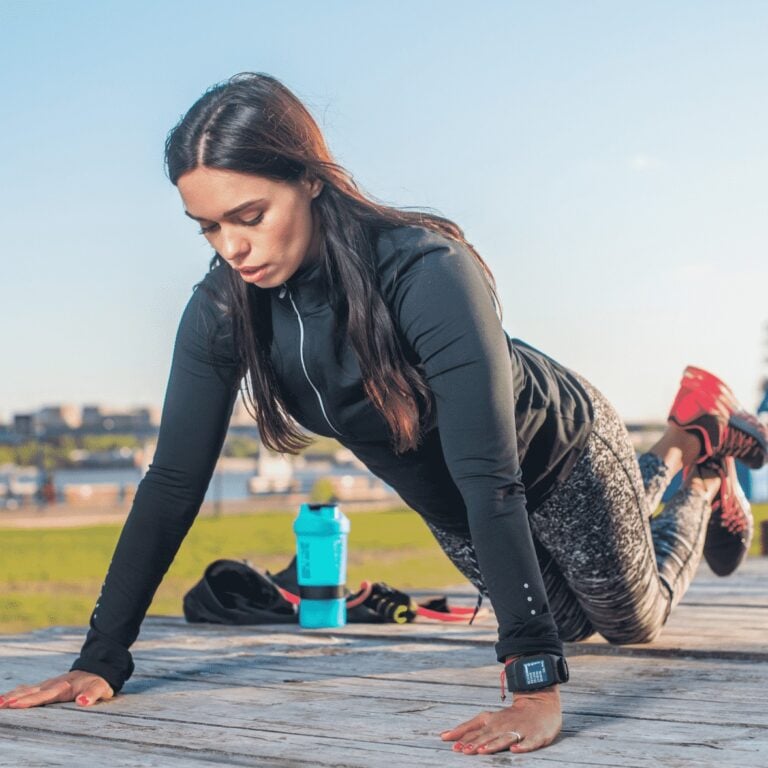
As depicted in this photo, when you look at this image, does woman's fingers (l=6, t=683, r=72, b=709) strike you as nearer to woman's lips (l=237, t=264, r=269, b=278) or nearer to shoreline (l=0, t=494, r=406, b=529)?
woman's lips (l=237, t=264, r=269, b=278)

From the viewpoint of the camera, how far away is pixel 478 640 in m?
3.26

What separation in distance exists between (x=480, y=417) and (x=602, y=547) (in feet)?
3.12

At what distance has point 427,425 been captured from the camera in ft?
7.59

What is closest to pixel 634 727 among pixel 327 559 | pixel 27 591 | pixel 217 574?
pixel 327 559

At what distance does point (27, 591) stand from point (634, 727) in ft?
A: 32.5

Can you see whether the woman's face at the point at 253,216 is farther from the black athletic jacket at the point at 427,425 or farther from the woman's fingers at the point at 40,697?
the woman's fingers at the point at 40,697

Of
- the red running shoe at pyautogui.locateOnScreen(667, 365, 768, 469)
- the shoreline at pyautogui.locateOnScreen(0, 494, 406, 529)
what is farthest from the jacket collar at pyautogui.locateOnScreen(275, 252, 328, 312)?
the shoreline at pyautogui.locateOnScreen(0, 494, 406, 529)

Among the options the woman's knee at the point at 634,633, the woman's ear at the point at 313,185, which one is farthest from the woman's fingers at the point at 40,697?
the woman's knee at the point at 634,633

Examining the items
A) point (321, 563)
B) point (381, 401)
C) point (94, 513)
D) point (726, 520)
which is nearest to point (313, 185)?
point (381, 401)

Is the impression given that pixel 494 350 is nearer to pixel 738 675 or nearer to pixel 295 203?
pixel 295 203

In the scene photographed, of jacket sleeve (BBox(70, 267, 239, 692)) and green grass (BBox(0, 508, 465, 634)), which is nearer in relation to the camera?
jacket sleeve (BBox(70, 267, 239, 692))

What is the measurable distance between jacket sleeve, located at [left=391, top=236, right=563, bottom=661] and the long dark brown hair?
61 mm

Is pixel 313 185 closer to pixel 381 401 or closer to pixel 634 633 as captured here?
pixel 381 401

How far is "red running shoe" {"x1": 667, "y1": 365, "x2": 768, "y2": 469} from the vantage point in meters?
3.48
